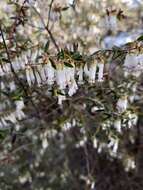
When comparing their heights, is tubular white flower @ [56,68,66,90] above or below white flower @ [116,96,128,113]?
above

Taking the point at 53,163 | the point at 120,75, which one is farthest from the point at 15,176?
the point at 120,75

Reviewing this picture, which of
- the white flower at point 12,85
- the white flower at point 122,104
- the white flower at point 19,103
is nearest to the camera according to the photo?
the white flower at point 122,104

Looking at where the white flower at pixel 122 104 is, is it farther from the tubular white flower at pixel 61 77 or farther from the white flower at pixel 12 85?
the white flower at pixel 12 85

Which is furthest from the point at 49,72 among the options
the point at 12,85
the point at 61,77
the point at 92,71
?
the point at 12,85

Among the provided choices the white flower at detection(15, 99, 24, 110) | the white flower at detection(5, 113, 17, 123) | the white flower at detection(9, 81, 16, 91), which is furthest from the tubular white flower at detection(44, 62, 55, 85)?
the white flower at detection(9, 81, 16, 91)

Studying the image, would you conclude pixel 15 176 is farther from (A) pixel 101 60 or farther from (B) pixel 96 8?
(A) pixel 101 60

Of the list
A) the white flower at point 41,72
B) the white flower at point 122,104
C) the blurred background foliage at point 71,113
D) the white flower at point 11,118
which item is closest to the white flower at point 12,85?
the blurred background foliage at point 71,113

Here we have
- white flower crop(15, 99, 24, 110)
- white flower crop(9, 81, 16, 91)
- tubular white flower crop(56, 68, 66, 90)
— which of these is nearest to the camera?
tubular white flower crop(56, 68, 66, 90)

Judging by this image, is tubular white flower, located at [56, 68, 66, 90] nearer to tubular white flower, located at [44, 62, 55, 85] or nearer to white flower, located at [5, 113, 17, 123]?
tubular white flower, located at [44, 62, 55, 85]

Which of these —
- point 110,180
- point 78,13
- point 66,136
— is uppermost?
point 78,13

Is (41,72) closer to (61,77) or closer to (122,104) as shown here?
(61,77)

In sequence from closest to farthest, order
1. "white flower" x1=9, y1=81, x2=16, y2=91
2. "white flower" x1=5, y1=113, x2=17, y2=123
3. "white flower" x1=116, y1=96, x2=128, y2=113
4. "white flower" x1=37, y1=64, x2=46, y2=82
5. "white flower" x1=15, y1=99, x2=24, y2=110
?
1. "white flower" x1=37, y1=64, x2=46, y2=82
2. "white flower" x1=116, y1=96, x2=128, y2=113
3. "white flower" x1=15, y1=99, x2=24, y2=110
4. "white flower" x1=5, y1=113, x2=17, y2=123
5. "white flower" x1=9, y1=81, x2=16, y2=91
